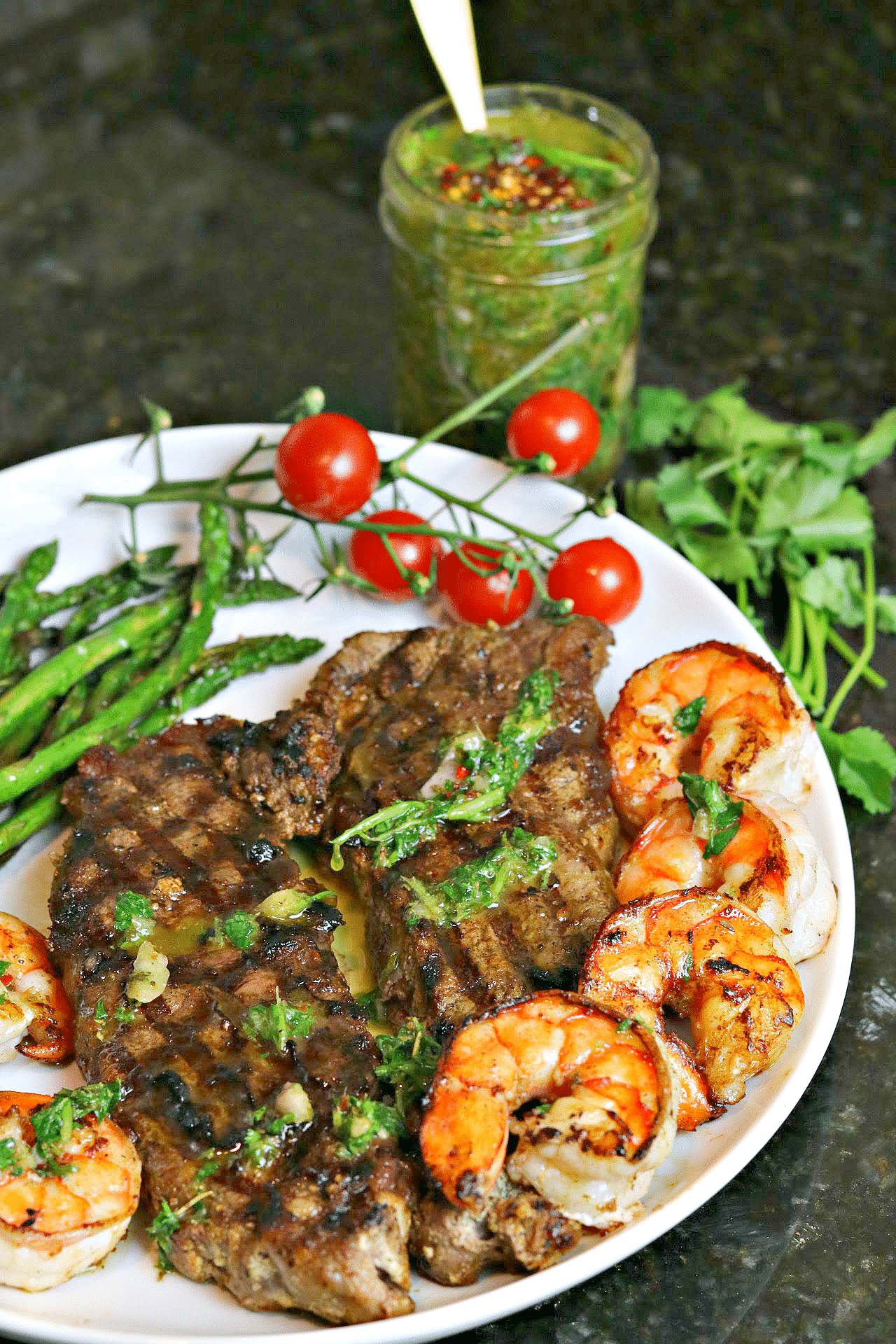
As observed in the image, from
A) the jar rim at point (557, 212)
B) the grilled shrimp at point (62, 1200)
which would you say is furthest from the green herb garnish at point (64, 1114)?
the jar rim at point (557, 212)

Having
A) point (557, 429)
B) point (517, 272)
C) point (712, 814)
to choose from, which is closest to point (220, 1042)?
point (712, 814)

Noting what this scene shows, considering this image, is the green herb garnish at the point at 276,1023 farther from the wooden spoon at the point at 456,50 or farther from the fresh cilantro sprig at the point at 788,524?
the wooden spoon at the point at 456,50

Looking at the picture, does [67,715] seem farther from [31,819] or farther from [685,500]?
[685,500]

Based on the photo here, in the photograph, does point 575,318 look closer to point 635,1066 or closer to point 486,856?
point 486,856

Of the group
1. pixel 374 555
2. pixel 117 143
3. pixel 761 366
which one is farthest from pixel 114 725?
pixel 117 143

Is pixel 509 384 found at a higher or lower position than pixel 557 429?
higher

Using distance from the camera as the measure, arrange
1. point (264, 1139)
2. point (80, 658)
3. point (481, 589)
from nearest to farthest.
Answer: point (264, 1139)
point (80, 658)
point (481, 589)

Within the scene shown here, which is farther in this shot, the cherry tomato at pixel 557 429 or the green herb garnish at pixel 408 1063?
the cherry tomato at pixel 557 429
